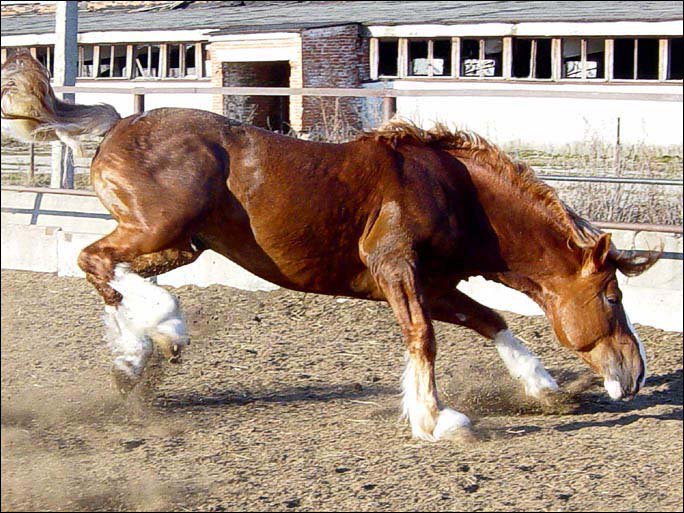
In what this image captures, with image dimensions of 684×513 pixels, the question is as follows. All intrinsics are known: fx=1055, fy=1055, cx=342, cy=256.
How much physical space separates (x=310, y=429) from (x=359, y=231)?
104cm

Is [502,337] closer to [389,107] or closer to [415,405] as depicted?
[415,405]

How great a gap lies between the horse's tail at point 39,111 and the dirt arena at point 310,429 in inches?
53.8

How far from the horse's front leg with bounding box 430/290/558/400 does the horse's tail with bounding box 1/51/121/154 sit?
2.07 meters

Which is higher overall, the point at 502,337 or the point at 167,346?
the point at 167,346

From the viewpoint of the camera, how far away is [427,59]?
76.5ft

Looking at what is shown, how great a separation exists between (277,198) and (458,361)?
2120mm

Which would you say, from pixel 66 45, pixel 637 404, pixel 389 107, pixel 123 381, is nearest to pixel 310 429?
pixel 123 381

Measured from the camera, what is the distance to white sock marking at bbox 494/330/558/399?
229 inches

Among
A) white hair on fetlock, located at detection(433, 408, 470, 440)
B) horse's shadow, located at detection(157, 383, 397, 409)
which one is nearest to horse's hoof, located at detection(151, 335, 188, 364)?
horse's shadow, located at detection(157, 383, 397, 409)

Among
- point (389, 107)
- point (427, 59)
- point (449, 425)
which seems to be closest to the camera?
point (449, 425)

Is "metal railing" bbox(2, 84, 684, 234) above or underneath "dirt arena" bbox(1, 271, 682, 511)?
above

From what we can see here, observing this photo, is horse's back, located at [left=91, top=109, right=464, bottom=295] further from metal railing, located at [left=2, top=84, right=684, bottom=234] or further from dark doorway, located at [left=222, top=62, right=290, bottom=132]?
dark doorway, located at [left=222, top=62, right=290, bottom=132]

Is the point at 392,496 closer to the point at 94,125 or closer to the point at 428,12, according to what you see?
the point at 94,125

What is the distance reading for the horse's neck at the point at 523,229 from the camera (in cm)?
558
